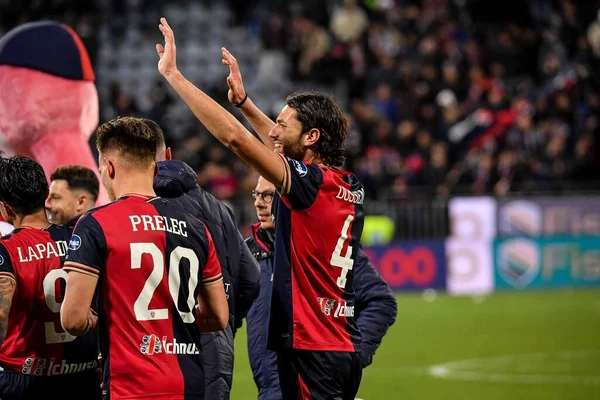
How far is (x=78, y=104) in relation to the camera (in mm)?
7016

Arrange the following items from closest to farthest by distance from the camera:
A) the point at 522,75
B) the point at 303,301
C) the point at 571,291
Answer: the point at 303,301 → the point at 571,291 → the point at 522,75

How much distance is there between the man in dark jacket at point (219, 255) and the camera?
196 inches

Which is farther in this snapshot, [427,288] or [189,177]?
[427,288]

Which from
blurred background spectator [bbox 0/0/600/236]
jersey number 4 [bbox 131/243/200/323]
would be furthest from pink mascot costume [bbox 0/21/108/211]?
blurred background spectator [bbox 0/0/600/236]

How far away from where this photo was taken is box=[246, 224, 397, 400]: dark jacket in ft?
18.4

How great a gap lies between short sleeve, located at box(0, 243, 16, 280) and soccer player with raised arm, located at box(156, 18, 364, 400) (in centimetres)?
112

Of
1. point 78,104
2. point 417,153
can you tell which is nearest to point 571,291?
point 417,153

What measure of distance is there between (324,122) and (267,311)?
124 centimetres

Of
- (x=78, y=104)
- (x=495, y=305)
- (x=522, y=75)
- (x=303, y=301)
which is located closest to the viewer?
(x=303, y=301)

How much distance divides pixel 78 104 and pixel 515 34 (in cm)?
1805

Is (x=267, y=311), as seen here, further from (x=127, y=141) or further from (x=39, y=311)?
(x=127, y=141)

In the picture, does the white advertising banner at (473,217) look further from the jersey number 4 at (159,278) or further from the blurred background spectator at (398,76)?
the jersey number 4 at (159,278)

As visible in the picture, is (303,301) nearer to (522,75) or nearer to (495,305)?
(495,305)

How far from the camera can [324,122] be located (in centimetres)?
504
